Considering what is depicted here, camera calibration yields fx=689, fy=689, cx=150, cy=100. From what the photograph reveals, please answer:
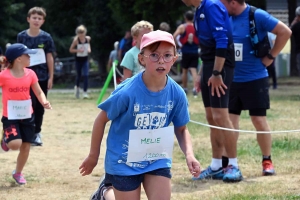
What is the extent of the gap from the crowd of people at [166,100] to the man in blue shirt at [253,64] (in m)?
0.01

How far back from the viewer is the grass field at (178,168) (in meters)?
6.75

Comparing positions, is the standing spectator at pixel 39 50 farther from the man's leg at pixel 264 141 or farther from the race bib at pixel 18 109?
the man's leg at pixel 264 141

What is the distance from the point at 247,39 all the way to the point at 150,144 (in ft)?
10.3

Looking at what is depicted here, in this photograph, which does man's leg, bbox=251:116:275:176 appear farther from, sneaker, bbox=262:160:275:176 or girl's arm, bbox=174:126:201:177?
girl's arm, bbox=174:126:201:177

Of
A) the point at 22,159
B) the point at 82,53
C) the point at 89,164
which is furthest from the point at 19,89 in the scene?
the point at 82,53

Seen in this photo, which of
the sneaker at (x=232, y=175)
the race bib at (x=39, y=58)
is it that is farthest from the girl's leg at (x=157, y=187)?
the race bib at (x=39, y=58)

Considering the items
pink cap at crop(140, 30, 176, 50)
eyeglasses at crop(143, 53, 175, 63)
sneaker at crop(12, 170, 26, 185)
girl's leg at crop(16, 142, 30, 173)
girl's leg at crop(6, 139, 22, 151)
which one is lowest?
sneaker at crop(12, 170, 26, 185)

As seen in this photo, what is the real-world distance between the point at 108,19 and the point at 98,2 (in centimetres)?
93

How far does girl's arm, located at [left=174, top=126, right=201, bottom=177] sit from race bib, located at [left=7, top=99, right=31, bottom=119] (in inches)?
113

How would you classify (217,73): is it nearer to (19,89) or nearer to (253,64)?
(253,64)

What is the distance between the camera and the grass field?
675cm

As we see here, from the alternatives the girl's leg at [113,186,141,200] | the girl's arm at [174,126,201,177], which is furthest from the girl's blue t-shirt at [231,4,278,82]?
the girl's leg at [113,186,141,200]

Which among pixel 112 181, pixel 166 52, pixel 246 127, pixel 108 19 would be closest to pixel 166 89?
pixel 166 52

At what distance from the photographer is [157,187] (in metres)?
4.70
